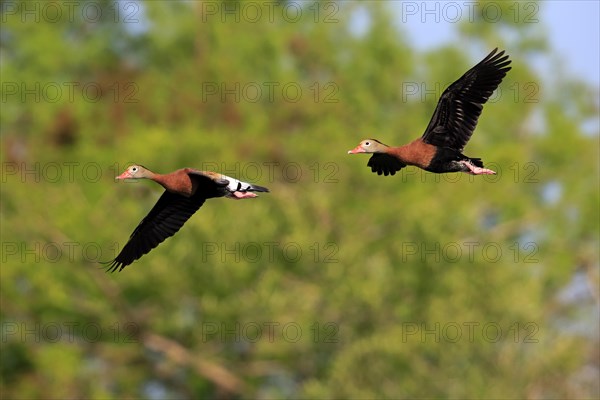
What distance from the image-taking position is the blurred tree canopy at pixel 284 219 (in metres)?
32.0

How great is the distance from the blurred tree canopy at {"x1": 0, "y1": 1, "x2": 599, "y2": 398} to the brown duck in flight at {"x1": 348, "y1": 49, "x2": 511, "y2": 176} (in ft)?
44.0

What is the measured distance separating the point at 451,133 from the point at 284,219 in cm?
2108

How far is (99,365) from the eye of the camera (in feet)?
131

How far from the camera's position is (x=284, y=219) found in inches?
1420

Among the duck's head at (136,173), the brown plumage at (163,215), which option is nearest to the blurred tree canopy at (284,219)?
the brown plumage at (163,215)

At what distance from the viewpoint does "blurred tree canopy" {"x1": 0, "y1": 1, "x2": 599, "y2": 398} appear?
32000mm

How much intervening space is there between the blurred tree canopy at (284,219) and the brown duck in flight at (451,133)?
1340cm

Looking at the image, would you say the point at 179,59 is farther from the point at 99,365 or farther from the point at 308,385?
the point at 308,385

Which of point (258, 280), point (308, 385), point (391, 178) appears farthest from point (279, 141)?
point (308, 385)
